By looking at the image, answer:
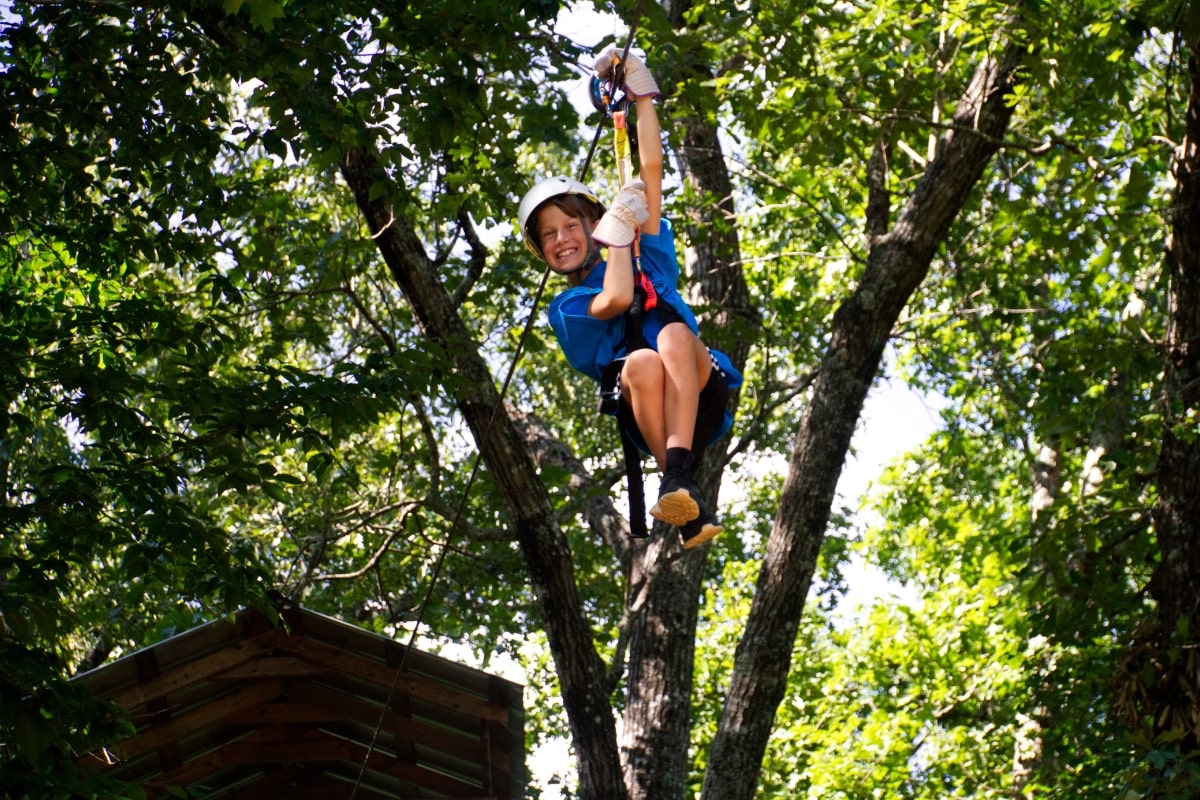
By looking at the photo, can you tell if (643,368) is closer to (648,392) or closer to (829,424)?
(648,392)

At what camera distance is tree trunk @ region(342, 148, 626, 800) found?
5488mm

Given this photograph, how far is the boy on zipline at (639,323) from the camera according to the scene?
346 centimetres

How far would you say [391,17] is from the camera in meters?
4.83

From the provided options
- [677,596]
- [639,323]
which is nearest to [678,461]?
[639,323]

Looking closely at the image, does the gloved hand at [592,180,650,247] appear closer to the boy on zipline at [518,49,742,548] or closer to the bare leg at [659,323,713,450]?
the boy on zipline at [518,49,742,548]

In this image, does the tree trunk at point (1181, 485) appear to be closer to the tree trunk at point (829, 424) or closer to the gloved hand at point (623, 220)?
the tree trunk at point (829, 424)

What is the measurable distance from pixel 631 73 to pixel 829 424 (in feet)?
8.46

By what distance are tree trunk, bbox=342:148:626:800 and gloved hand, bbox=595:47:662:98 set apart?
1.90 metres

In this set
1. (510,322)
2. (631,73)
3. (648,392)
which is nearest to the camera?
(648,392)

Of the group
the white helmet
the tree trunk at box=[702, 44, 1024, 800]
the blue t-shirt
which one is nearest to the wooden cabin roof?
the tree trunk at box=[702, 44, 1024, 800]

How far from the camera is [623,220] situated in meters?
3.43

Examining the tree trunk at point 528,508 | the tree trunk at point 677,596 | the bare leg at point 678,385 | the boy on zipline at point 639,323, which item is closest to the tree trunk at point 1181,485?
the tree trunk at point 677,596

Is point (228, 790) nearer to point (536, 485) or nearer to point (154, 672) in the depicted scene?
point (154, 672)

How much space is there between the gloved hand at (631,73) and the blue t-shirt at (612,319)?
0.38 meters
